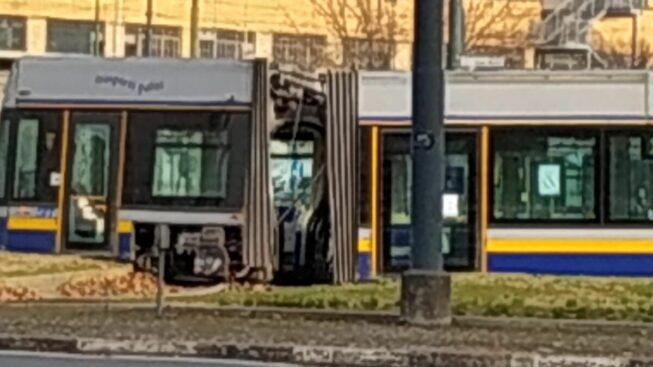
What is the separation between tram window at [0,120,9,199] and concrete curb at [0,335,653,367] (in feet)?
36.1

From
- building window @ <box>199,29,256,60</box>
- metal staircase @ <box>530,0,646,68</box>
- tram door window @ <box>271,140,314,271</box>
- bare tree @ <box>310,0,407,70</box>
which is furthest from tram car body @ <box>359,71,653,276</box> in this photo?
building window @ <box>199,29,256,60</box>

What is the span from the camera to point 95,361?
703 inches

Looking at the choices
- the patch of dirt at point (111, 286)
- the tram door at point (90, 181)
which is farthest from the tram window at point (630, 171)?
the tram door at point (90, 181)

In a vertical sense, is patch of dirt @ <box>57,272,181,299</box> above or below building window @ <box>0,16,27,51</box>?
below

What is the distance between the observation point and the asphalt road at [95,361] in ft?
57.4

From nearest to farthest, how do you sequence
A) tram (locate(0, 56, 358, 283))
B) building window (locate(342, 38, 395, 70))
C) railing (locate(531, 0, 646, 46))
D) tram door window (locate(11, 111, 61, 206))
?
tram (locate(0, 56, 358, 283))
tram door window (locate(11, 111, 61, 206))
building window (locate(342, 38, 395, 70))
railing (locate(531, 0, 646, 46))

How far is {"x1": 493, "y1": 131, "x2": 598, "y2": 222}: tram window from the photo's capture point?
28.1 metres

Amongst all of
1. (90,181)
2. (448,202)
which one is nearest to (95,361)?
(448,202)

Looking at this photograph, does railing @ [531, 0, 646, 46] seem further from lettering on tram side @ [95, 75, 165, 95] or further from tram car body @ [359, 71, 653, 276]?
lettering on tram side @ [95, 75, 165, 95]

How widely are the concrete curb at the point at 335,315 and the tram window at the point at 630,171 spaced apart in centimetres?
722

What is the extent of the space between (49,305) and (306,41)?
54.9m

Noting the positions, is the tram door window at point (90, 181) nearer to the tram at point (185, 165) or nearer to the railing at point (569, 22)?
the tram at point (185, 165)

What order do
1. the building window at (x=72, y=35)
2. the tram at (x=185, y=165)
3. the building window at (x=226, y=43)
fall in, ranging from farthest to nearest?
the building window at (x=226, y=43), the building window at (x=72, y=35), the tram at (x=185, y=165)

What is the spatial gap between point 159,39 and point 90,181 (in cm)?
4760
